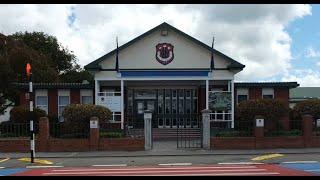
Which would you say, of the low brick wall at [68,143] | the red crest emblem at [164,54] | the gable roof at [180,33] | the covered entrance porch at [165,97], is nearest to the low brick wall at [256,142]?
the low brick wall at [68,143]

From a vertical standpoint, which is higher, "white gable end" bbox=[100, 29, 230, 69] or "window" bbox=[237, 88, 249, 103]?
"white gable end" bbox=[100, 29, 230, 69]

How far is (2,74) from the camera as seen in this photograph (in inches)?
1602

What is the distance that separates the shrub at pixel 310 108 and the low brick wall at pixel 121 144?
1042 centimetres

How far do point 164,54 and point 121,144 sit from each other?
464 inches

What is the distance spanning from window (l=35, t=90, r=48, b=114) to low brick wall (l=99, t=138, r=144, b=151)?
44.4 ft

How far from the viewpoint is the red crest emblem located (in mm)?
36281

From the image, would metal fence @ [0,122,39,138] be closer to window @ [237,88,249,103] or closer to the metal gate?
the metal gate

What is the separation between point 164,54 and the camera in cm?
3638

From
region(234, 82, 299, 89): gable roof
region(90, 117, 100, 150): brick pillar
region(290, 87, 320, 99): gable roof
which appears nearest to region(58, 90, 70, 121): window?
region(234, 82, 299, 89): gable roof

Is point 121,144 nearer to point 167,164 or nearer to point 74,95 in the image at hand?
point 167,164

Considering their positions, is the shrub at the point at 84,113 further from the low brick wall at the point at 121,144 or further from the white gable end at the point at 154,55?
the white gable end at the point at 154,55

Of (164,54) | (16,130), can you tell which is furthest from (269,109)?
(16,130)

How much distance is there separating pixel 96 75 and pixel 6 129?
31.3 ft
